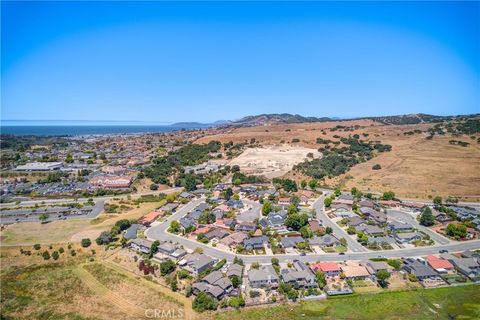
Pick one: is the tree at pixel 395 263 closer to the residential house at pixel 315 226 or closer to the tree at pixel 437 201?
the residential house at pixel 315 226

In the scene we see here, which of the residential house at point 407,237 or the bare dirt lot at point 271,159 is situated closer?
the residential house at point 407,237

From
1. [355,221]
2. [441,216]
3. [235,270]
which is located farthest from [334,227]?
[235,270]

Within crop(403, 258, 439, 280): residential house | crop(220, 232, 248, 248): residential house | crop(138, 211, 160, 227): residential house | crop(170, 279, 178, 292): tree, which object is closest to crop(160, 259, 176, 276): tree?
crop(170, 279, 178, 292): tree

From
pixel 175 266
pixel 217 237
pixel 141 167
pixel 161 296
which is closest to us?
pixel 161 296

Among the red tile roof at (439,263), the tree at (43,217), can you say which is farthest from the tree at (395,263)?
the tree at (43,217)

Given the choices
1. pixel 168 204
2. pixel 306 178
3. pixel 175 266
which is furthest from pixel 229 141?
pixel 175 266

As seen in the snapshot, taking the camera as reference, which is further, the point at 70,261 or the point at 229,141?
the point at 229,141

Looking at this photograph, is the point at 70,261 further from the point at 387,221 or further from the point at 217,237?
the point at 387,221
